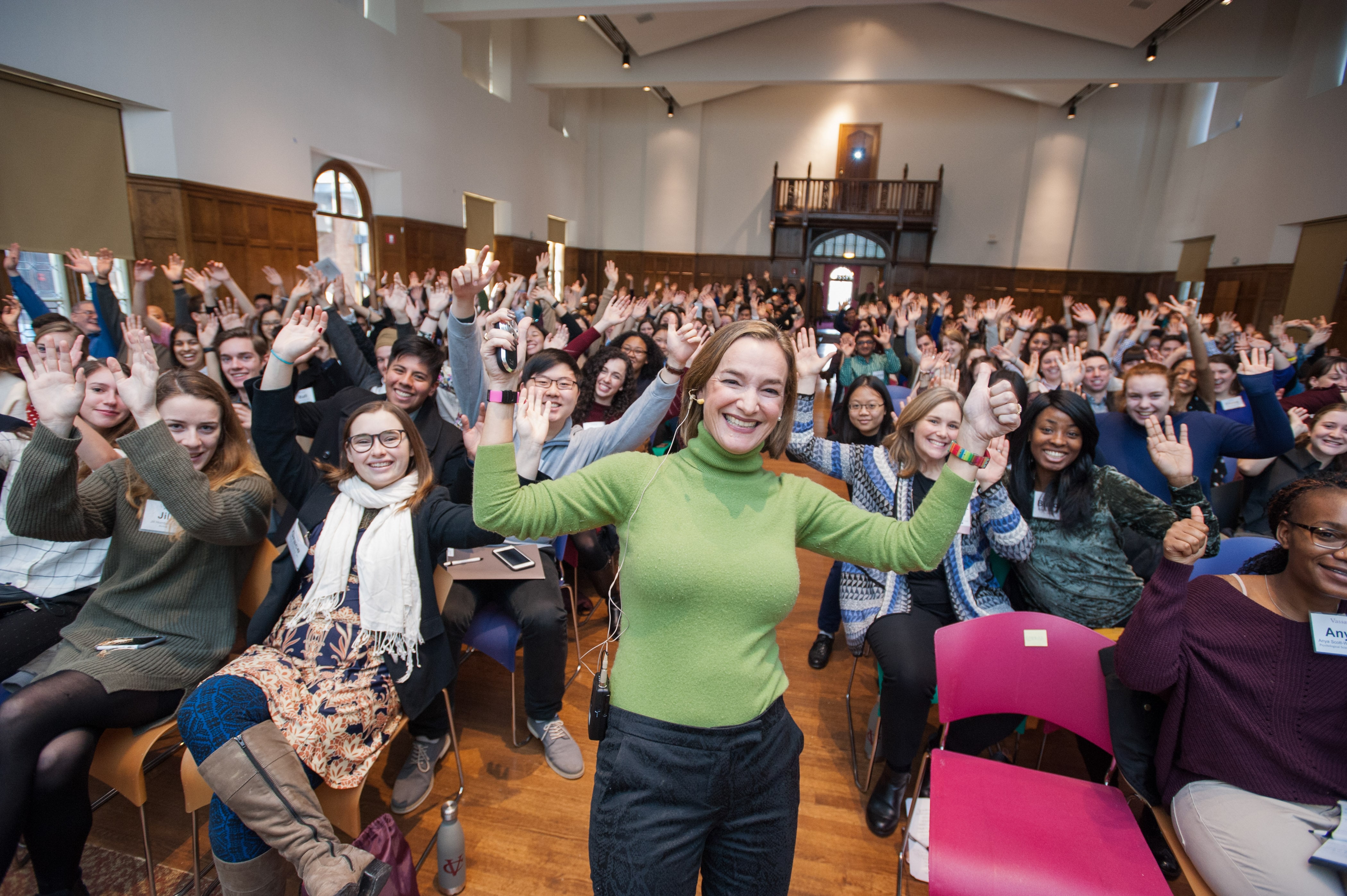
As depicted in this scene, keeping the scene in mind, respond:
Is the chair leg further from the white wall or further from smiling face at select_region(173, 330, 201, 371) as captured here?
the white wall

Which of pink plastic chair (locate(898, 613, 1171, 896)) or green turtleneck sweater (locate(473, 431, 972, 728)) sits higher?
green turtleneck sweater (locate(473, 431, 972, 728))

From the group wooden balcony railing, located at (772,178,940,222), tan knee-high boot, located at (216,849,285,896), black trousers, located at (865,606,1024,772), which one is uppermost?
wooden balcony railing, located at (772,178,940,222)

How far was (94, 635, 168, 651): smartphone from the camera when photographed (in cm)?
178

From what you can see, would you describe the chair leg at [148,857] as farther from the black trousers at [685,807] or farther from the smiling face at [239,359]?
the smiling face at [239,359]

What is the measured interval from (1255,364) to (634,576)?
120 inches

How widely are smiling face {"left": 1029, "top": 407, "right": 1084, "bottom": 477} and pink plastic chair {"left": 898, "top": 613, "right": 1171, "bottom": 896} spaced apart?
28.6 inches

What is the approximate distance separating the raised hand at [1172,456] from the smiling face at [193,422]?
2.84m

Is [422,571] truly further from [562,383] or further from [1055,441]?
[1055,441]

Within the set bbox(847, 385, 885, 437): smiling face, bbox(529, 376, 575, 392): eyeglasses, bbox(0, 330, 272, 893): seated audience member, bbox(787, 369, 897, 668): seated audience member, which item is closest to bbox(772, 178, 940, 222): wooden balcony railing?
bbox(787, 369, 897, 668): seated audience member

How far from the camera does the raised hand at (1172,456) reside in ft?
6.23

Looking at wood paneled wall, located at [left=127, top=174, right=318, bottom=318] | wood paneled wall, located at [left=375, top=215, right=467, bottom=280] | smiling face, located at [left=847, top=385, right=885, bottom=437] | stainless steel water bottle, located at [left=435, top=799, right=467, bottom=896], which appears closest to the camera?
stainless steel water bottle, located at [left=435, top=799, right=467, bottom=896]

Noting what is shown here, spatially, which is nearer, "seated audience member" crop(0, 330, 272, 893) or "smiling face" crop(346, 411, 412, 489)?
"seated audience member" crop(0, 330, 272, 893)

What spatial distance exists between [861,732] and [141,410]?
108 inches

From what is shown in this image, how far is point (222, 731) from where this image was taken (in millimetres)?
1537
